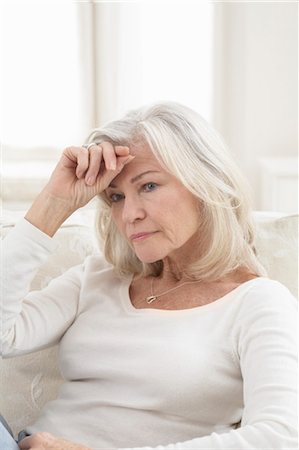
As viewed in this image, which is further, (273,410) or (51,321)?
(51,321)

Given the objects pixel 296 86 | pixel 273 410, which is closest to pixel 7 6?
pixel 296 86

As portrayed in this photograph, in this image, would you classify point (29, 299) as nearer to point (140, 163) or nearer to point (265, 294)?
point (140, 163)

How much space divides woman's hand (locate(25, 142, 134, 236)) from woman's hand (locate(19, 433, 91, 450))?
1.28 ft

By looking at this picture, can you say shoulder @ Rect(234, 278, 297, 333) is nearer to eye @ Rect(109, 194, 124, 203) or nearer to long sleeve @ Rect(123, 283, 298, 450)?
long sleeve @ Rect(123, 283, 298, 450)

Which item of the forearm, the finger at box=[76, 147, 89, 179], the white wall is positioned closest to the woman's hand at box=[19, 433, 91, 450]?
the forearm

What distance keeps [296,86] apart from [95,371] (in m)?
2.31

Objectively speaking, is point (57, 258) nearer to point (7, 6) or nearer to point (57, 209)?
point (57, 209)

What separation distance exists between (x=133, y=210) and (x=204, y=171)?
0.15 meters

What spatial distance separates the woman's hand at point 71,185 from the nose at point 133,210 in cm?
6

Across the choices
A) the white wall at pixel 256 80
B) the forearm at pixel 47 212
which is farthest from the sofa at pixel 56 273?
the white wall at pixel 256 80

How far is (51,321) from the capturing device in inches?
60.2

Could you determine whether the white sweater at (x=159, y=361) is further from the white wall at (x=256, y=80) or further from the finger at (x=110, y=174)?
the white wall at (x=256, y=80)

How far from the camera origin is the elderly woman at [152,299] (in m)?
1.32

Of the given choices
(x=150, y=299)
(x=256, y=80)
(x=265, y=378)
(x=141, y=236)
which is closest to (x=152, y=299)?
(x=150, y=299)
